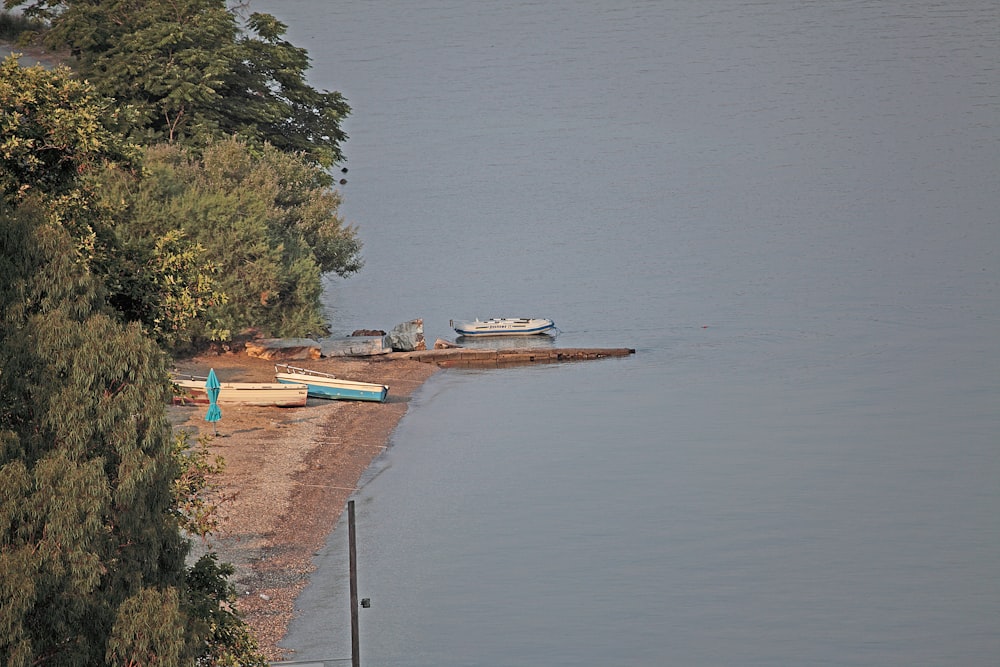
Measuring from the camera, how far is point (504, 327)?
263ft

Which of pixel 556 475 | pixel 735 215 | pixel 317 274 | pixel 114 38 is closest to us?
pixel 556 475

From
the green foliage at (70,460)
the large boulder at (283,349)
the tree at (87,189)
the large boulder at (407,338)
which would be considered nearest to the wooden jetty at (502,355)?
the large boulder at (407,338)

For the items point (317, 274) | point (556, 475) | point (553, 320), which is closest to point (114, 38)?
point (317, 274)

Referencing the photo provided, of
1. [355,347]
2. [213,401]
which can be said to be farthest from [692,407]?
[213,401]

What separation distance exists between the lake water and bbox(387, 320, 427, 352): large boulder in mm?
4243

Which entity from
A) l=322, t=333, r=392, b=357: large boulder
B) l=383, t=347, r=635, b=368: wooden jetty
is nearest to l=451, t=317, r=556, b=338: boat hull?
l=383, t=347, r=635, b=368: wooden jetty

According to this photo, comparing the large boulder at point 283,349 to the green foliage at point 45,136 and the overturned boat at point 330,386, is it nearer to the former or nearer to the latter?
the overturned boat at point 330,386

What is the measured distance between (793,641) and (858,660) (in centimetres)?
172

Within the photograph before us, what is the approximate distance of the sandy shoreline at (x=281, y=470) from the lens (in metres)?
36.5

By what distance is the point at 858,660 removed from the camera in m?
34.8

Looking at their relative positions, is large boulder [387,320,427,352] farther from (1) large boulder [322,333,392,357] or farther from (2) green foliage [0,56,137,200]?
(2) green foliage [0,56,137,200]

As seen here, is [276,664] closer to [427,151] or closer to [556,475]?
[556,475]

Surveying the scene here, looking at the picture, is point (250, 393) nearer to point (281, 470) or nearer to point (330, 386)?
point (330, 386)

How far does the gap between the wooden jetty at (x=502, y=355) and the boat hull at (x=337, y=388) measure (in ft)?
35.2
